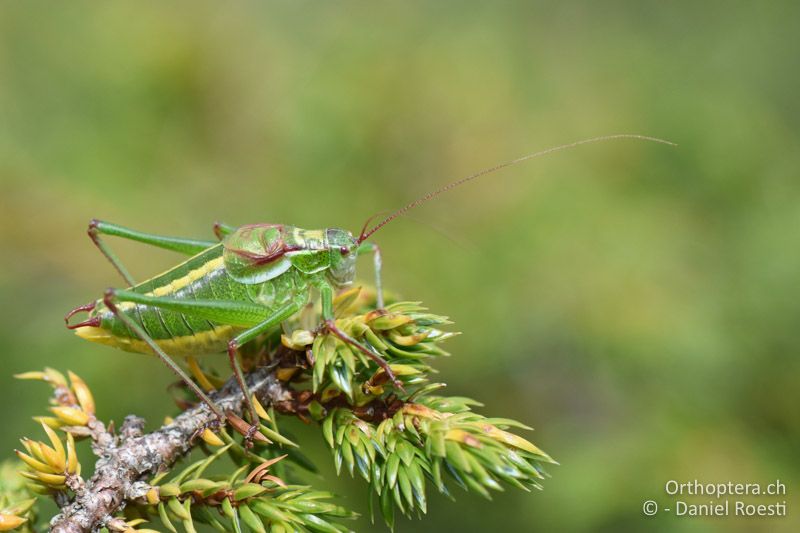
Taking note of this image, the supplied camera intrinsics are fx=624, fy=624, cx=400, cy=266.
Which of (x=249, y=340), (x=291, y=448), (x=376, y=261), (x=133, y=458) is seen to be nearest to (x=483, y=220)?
(x=376, y=261)

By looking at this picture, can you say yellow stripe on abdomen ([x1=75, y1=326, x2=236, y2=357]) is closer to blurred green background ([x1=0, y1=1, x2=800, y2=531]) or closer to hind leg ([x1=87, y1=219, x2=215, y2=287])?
hind leg ([x1=87, y1=219, x2=215, y2=287])

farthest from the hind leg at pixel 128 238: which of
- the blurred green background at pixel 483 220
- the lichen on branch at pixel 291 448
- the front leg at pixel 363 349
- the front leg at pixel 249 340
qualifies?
the front leg at pixel 363 349

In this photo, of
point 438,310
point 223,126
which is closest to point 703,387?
point 438,310

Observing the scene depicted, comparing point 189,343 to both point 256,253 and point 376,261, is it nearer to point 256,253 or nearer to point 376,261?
point 256,253

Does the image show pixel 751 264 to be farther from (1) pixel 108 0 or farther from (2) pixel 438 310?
(1) pixel 108 0

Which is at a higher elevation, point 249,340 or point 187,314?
point 187,314

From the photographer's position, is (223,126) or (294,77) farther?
(294,77)
